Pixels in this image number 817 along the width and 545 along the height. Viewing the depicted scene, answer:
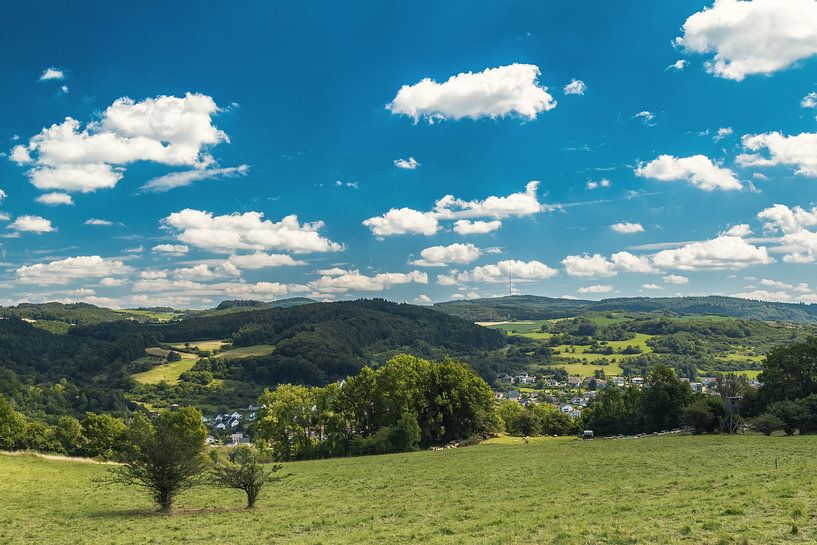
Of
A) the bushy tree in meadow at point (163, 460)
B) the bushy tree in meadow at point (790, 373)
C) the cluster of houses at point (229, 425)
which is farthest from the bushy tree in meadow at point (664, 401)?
the cluster of houses at point (229, 425)

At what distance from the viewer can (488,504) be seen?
26281 mm

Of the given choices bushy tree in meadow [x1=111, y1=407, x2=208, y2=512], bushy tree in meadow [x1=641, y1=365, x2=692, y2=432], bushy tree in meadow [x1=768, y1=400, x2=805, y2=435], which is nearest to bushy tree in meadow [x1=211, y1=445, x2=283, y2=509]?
bushy tree in meadow [x1=111, y1=407, x2=208, y2=512]

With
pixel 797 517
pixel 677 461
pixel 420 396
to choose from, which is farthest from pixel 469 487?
pixel 420 396

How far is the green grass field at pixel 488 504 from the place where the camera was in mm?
17828

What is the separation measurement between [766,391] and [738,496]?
58.8 m

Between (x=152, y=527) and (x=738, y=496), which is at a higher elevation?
(x=738, y=496)

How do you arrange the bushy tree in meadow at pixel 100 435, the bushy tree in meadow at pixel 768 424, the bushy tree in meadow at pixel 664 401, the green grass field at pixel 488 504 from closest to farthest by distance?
the green grass field at pixel 488 504
the bushy tree in meadow at pixel 768 424
the bushy tree in meadow at pixel 664 401
the bushy tree in meadow at pixel 100 435

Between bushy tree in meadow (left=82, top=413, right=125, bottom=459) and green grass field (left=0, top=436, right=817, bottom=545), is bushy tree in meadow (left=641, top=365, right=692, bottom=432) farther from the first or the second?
bushy tree in meadow (left=82, top=413, right=125, bottom=459)

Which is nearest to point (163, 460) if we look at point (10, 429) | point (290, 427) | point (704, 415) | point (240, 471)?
point (240, 471)

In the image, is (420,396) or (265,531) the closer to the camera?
(265,531)

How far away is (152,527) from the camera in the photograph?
85.4 ft

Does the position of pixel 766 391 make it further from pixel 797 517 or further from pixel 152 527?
pixel 152 527

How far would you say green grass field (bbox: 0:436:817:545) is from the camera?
17.8 metres

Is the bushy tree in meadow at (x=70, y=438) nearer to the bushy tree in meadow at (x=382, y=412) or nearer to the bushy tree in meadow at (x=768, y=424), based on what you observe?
the bushy tree in meadow at (x=382, y=412)
